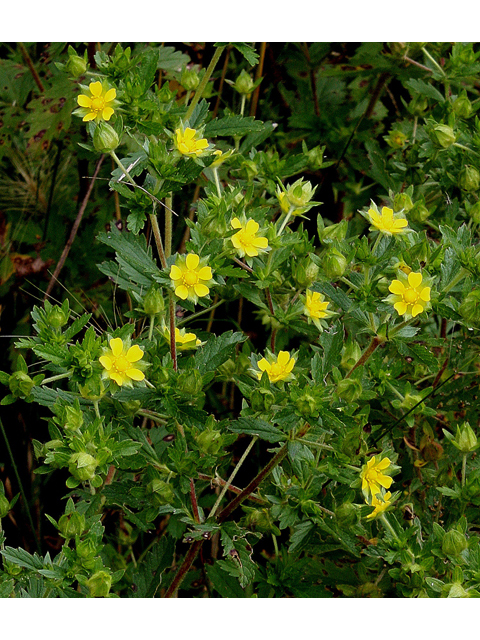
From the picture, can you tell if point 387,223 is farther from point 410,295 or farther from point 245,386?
point 245,386

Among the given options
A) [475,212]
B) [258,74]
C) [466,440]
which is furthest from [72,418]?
Result: [258,74]

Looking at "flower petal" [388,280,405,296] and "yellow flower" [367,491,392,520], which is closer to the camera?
"flower petal" [388,280,405,296]

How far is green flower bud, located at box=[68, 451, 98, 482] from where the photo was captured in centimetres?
127

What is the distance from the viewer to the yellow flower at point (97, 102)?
140 centimetres

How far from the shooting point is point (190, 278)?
4.31 ft

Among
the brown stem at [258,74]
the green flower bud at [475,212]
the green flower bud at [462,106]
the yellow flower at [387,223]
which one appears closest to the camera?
the yellow flower at [387,223]

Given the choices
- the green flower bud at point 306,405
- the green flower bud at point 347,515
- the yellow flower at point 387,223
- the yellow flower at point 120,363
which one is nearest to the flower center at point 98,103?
the yellow flower at point 120,363

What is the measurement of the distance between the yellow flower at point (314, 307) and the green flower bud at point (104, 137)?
1.61ft

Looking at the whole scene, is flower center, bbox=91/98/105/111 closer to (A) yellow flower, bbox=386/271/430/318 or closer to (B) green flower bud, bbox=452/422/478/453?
(A) yellow flower, bbox=386/271/430/318

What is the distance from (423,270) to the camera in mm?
1397

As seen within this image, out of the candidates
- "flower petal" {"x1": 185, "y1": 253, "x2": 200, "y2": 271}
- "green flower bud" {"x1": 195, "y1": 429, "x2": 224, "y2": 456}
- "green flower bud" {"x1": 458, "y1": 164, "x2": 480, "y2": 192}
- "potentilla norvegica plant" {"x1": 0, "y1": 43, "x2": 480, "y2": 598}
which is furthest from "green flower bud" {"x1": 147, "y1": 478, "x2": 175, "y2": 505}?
"green flower bud" {"x1": 458, "y1": 164, "x2": 480, "y2": 192}

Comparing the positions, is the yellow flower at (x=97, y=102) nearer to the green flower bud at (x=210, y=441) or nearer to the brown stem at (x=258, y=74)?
the green flower bud at (x=210, y=441)

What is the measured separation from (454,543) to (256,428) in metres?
0.45

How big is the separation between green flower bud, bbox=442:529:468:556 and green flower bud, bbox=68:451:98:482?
69cm
